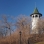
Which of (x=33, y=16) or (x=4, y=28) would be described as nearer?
(x=4, y=28)

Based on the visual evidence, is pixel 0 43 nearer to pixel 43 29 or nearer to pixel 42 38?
pixel 42 38

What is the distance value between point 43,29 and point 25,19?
628 centimetres

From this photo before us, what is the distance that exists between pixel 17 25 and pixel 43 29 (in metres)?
8.05

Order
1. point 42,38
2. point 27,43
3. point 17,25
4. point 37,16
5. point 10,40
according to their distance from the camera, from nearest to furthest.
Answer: point 27,43 → point 10,40 → point 42,38 → point 17,25 → point 37,16

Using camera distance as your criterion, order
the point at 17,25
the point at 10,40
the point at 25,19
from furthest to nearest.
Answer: the point at 25,19 < the point at 17,25 < the point at 10,40

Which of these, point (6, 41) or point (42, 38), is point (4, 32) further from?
point (6, 41)

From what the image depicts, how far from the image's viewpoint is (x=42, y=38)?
38.5 meters

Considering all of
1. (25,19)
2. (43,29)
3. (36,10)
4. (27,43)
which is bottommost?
(27,43)

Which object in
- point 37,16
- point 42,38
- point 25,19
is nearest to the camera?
point 42,38

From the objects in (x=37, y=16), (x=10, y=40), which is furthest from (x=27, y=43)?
(x=37, y=16)

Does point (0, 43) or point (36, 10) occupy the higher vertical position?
point (36, 10)

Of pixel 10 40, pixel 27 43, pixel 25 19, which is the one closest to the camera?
pixel 27 43

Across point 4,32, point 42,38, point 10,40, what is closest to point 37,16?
point 4,32

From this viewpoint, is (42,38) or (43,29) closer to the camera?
(42,38)
